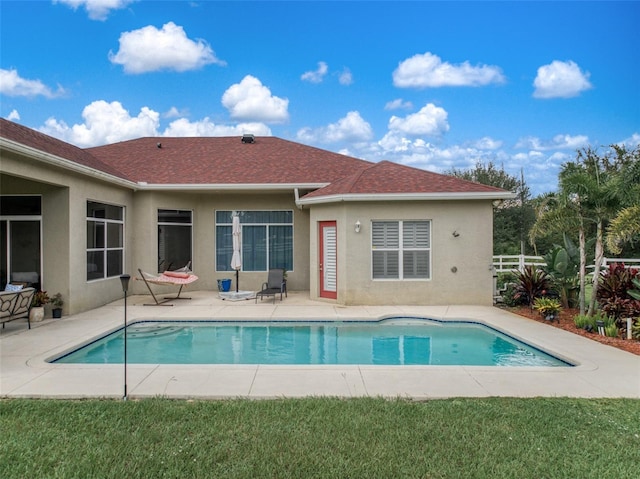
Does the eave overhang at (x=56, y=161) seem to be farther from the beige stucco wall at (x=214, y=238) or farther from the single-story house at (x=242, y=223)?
the beige stucco wall at (x=214, y=238)

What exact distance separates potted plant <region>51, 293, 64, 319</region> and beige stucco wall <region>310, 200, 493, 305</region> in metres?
7.38

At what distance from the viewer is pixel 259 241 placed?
15805 mm

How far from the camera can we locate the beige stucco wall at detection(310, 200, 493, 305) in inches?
489

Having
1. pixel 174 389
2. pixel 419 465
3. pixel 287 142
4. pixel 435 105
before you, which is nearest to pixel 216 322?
pixel 174 389

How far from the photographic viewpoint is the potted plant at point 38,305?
998cm

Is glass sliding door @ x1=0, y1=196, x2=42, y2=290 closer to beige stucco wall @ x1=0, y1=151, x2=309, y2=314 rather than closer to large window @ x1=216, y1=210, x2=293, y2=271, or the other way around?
beige stucco wall @ x1=0, y1=151, x2=309, y2=314

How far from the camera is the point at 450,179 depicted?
1314cm

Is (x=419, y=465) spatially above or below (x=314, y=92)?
below

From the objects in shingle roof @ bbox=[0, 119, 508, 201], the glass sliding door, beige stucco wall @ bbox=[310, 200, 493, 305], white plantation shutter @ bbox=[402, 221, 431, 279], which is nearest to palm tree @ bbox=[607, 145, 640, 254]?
shingle roof @ bbox=[0, 119, 508, 201]

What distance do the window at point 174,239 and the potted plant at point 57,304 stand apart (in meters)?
4.17

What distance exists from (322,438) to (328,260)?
9.18 metres

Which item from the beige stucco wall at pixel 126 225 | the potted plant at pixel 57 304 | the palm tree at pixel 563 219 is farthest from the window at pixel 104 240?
the palm tree at pixel 563 219

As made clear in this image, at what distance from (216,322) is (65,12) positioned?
42.2ft

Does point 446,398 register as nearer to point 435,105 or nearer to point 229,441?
point 229,441
